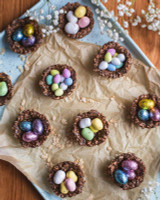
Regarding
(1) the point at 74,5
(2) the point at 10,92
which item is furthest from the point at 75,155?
(1) the point at 74,5

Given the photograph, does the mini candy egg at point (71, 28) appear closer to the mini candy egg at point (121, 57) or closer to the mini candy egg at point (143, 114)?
the mini candy egg at point (121, 57)

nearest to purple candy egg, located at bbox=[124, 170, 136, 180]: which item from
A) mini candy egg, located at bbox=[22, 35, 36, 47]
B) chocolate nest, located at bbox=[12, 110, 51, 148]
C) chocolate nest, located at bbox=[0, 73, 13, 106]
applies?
chocolate nest, located at bbox=[12, 110, 51, 148]

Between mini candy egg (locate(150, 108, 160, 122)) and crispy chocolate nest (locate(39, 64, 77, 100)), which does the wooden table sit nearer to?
mini candy egg (locate(150, 108, 160, 122))

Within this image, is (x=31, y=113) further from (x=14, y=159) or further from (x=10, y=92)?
(x=14, y=159)

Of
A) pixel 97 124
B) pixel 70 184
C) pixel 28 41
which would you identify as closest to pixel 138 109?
pixel 97 124

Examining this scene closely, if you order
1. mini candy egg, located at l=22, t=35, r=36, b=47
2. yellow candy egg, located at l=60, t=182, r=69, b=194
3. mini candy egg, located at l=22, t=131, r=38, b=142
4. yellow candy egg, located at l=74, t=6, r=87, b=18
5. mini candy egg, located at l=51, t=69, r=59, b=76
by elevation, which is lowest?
yellow candy egg, located at l=60, t=182, r=69, b=194

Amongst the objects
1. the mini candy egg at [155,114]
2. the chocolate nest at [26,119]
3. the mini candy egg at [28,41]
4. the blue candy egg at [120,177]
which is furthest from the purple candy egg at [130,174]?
the mini candy egg at [28,41]
